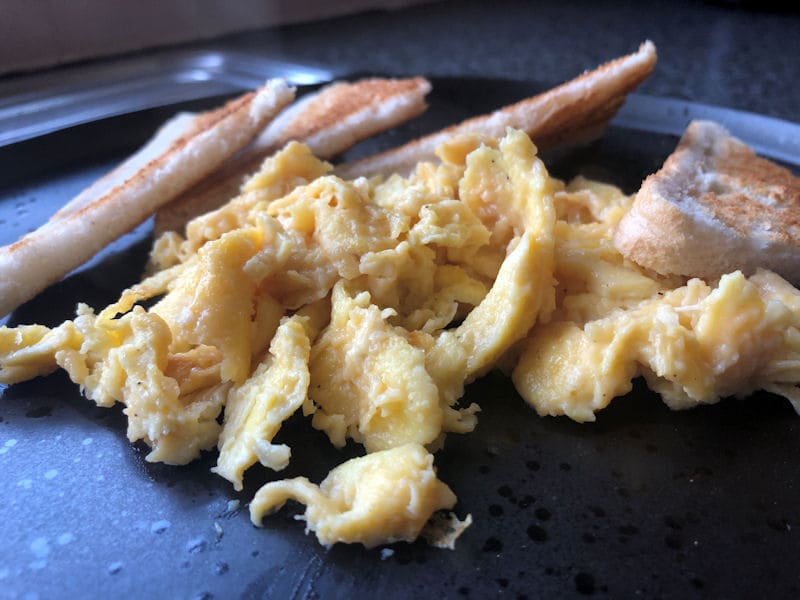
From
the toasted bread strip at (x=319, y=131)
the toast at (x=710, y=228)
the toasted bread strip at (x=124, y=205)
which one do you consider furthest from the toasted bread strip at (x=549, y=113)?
the toast at (x=710, y=228)

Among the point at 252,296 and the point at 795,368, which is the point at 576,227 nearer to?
the point at 795,368

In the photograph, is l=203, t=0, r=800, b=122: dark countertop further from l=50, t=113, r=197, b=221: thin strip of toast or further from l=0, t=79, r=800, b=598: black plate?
l=0, t=79, r=800, b=598: black plate

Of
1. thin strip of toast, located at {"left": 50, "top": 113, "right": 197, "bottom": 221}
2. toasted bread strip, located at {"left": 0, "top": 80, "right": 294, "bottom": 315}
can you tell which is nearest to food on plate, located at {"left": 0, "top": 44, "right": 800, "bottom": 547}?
toasted bread strip, located at {"left": 0, "top": 80, "right": 294, "bottom": 315}

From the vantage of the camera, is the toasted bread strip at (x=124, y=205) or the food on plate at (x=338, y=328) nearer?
the food on plate at (x=338, y=328)

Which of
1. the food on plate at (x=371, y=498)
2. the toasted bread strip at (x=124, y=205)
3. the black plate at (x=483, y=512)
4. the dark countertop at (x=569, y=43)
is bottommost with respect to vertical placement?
the dark countertop at (x=569, y=43)

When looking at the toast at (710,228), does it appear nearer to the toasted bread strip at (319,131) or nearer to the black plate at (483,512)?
the black plate at (483,512)

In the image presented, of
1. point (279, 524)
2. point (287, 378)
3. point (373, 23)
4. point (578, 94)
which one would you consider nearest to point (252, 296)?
point (287, 378)

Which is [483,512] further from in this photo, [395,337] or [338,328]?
[338,328]
